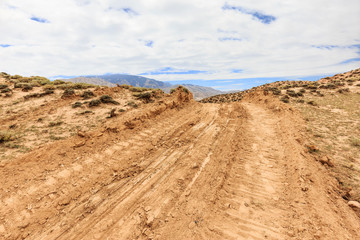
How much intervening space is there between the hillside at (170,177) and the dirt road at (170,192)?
0.03 m

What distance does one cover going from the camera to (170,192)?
474 cm

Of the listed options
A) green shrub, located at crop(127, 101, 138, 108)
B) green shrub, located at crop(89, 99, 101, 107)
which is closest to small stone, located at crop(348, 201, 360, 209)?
green shrub, located at crop(127, 101, 138, 108)

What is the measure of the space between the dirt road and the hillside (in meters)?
0.03

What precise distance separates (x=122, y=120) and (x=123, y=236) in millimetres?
6361

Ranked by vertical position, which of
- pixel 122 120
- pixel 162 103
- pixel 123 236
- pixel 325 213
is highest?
pixel 162 103

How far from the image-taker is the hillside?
3771 millimetres

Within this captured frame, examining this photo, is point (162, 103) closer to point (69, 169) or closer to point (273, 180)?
point (69, 169)

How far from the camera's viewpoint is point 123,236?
3578 mm

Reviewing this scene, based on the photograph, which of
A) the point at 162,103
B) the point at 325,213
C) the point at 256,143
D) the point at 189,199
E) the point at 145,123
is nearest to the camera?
the point at 325,213

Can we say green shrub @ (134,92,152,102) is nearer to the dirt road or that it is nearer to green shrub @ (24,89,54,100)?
the dirt road

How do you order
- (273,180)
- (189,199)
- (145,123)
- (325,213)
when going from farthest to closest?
(145,123) → (273,180) → (189,199) → (325,213)

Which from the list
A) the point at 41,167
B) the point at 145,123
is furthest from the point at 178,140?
the point at 41,167

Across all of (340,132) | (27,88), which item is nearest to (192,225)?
(340,132)

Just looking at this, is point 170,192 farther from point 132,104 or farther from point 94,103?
point 94,103
